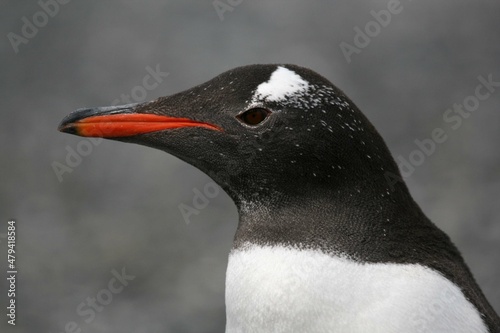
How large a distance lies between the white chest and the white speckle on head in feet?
1.09

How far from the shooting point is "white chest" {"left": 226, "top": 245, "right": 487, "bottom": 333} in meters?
1.88

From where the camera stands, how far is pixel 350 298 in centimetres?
189

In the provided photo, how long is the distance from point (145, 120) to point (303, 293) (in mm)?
529

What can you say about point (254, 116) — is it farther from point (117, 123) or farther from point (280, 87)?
point (117, 123)

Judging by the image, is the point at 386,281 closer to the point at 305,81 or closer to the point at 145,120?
the point at 305,81

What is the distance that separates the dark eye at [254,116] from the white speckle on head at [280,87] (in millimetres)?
27

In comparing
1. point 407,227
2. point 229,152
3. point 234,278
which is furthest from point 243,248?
point 407,227

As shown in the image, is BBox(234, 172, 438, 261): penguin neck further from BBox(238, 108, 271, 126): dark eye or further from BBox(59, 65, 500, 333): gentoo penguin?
BBox(238, 108, 271, 126): dark eye

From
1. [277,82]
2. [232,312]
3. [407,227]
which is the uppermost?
[277,82]

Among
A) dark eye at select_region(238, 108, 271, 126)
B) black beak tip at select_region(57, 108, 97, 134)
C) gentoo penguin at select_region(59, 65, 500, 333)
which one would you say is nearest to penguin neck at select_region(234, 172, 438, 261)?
gentoo penguin at select_region(59, 65, 500, 333)

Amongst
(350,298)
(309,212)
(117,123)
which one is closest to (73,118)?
(117,123)

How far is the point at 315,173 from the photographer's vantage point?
197 cm

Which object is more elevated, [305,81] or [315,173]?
[305,81]

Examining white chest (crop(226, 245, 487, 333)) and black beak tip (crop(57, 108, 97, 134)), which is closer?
white chest (crop(226, 245, 487, 333))
